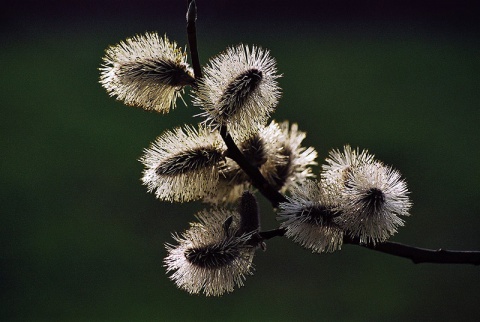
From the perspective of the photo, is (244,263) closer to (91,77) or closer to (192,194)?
(192,194)

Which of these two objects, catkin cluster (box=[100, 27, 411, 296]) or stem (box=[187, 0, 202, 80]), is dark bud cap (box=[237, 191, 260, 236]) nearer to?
catkin cluster (box=[100, 27, 411, 296])

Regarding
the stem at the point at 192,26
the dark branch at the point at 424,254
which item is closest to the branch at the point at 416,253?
the dark branch at the point at 424,254

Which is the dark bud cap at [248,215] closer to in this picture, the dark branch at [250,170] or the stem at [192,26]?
the dark branch at [250,170]

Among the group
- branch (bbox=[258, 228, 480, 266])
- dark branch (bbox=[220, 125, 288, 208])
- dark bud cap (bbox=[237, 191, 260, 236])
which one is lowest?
dark bud cap (bbox=[237, 191, 260, 236])

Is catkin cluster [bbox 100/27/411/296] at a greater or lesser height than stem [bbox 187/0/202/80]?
lesser

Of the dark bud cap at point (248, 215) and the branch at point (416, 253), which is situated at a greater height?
the branch at point (416, 253)

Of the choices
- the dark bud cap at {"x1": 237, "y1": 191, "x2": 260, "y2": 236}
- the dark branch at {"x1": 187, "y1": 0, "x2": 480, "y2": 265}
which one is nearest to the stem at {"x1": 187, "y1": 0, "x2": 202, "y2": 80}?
the dark branch at {"x1": 187, "y1": 0, "x2": 480, "y2": 265}

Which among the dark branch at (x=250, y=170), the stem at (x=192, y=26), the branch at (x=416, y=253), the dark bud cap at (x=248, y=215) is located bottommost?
the dark bud cap at (x=248, y=215)

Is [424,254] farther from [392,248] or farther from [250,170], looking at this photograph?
[250,170]
